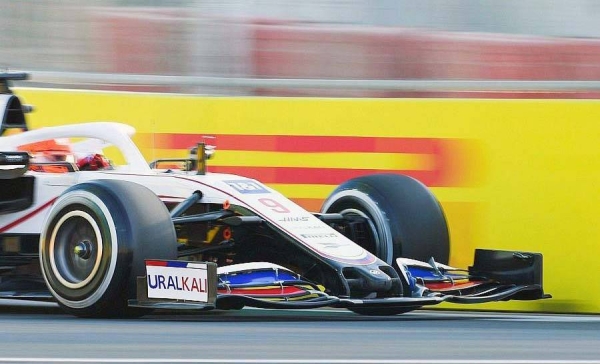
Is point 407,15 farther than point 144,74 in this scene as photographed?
No

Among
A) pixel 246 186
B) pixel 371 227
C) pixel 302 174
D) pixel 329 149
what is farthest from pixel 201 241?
pixel 329 149

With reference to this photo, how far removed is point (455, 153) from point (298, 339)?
281cm

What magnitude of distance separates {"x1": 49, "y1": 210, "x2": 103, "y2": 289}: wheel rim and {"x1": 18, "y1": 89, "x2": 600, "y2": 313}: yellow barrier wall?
7.00 ft

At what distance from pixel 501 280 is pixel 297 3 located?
8.70 feet

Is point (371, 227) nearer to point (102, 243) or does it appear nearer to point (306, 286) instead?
point (306, 286)

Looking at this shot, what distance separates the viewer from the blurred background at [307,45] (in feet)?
30.2

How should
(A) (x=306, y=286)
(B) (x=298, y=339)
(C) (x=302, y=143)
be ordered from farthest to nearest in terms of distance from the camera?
(C) (x=302, y=143) < (A) (x=306, y=286) < (B) (x=298, y=339)

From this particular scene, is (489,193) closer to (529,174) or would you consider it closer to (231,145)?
(529,174)

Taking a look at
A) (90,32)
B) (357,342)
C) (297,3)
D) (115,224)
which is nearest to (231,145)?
(297,3)

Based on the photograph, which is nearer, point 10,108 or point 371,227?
point 371,227

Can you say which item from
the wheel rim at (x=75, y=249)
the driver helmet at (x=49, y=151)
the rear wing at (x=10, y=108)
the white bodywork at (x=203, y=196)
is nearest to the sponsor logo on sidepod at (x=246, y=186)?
the white bodywork at (x=203, y=196)

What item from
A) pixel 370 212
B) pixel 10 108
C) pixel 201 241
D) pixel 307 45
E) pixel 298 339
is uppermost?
pixel 307 45

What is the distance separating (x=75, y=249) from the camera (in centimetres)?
749

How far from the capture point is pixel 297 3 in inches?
→ 386
